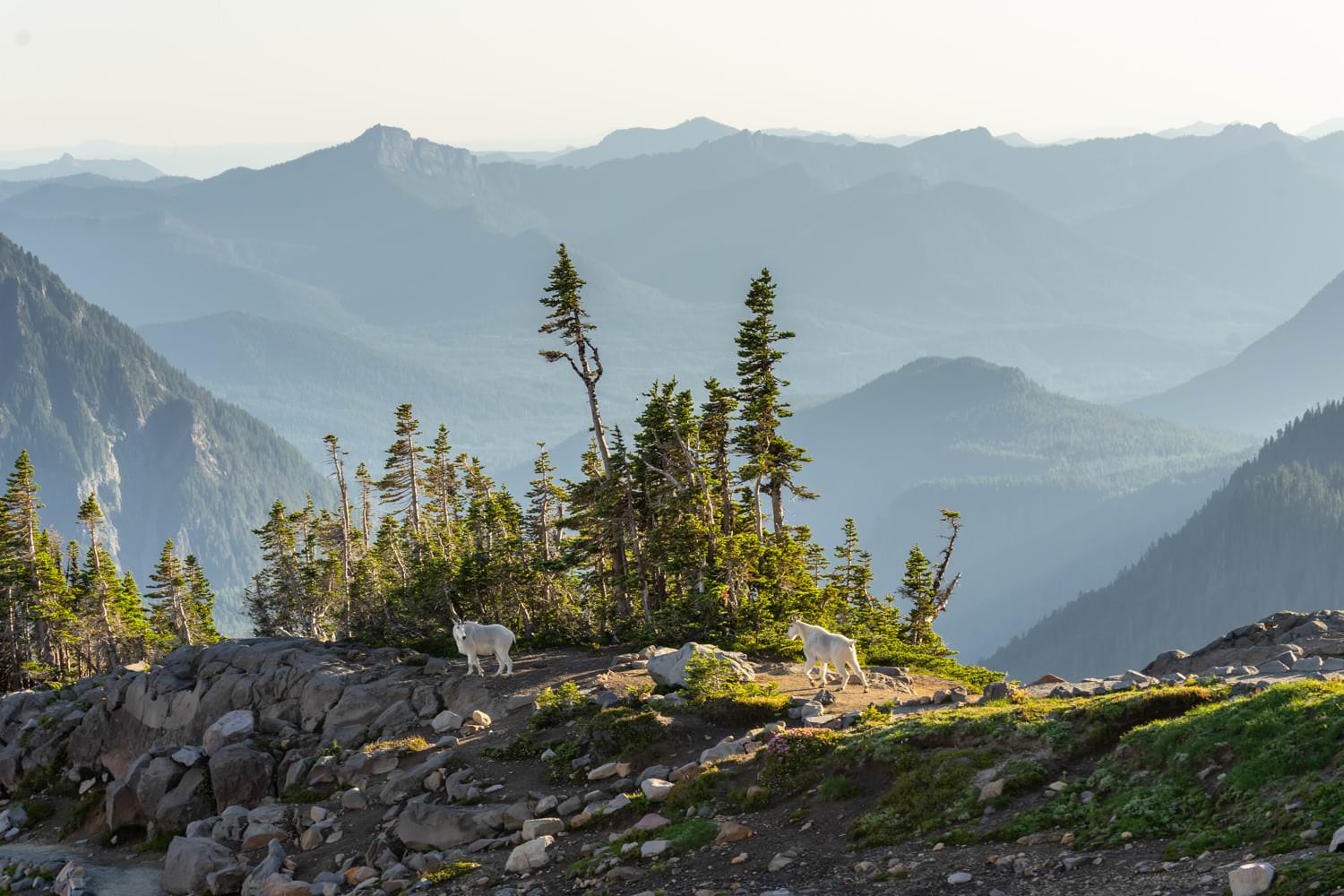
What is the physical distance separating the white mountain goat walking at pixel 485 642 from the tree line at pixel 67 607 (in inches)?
1899

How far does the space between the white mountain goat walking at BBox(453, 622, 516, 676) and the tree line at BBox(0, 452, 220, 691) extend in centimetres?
4822

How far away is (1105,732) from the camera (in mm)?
21484

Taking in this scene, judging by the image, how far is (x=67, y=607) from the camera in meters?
87.9

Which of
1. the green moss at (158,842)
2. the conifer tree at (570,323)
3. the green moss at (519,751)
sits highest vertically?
the conifer tree at (570,323)

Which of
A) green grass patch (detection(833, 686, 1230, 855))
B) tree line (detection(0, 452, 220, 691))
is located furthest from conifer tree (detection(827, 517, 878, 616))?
tree line (detection(0, 452, 220, 691))

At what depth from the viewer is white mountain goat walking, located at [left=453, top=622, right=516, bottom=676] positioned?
123 ft

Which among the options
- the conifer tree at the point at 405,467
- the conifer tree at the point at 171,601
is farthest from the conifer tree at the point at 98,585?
the conifer tree at the point at 405,467

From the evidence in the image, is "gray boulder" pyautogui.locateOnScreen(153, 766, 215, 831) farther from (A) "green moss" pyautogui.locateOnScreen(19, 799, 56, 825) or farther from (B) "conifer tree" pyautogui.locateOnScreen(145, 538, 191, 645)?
(B) "conifer tree" pyautogui.locateOnScreen(145, 538, 191, 645)

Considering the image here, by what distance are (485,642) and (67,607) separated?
210 feet

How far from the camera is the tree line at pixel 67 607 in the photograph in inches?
3241

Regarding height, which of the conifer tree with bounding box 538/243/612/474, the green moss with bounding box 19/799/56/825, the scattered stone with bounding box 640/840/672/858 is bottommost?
the green moss with bounding box 19/799/56/825

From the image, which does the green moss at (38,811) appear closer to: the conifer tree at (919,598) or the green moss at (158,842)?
the green moss at (158,842)

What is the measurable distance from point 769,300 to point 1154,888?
3754cm

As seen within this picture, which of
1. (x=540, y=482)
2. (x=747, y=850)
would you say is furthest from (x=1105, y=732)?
(x=540, y=482)
